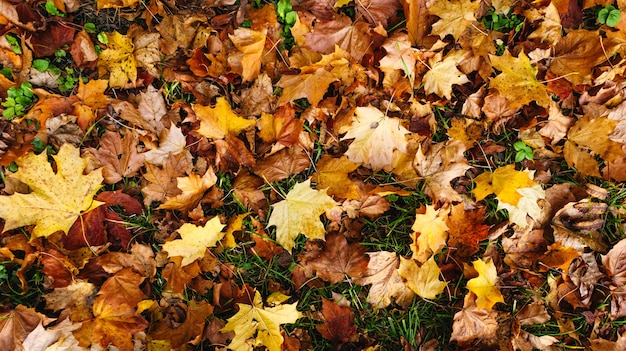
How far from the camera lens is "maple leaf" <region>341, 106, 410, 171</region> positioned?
7.04 feet

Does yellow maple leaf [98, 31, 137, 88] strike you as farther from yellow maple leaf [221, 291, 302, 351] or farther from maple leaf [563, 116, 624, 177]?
maple leaf [563, 116, 624, 177]

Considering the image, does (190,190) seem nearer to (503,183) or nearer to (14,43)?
(14,43)

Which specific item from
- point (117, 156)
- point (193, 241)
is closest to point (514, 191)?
point (193, 241)

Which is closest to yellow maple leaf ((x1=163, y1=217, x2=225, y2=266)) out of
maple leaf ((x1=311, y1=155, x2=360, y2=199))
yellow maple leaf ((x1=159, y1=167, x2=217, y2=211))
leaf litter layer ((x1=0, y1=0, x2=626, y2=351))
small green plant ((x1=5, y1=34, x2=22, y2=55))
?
leaf litter layer ((x1=0, y1=0, x2=626, y2=351))

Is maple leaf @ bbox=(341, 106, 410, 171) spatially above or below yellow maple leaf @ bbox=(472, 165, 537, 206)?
above

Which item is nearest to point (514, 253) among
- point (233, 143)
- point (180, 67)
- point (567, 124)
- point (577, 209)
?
point (577, 209)

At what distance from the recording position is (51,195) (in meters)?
1.99

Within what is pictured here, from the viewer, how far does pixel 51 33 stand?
7.22 feet

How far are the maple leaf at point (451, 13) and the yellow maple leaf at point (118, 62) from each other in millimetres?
1430

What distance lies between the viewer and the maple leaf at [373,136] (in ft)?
7.04

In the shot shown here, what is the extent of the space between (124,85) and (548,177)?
2.10 metres

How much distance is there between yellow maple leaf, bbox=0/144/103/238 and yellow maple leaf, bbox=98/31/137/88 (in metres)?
0.40

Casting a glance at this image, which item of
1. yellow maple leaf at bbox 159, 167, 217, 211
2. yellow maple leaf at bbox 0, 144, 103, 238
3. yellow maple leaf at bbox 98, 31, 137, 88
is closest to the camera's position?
yellow maple leaf at bbox 0, 144, 103, 238

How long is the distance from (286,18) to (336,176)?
2.63 ft
